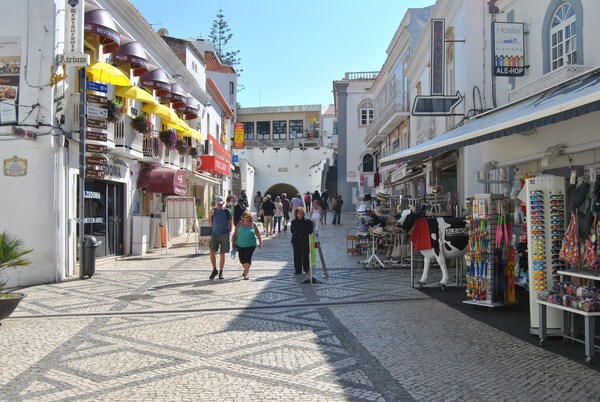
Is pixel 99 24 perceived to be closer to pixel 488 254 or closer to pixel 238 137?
pixel 488 254

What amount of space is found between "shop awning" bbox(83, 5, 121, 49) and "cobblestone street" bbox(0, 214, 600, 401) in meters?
5.76

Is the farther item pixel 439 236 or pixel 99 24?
pixel 99 24

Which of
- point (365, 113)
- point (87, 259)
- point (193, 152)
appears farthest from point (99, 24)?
point (365, 113)

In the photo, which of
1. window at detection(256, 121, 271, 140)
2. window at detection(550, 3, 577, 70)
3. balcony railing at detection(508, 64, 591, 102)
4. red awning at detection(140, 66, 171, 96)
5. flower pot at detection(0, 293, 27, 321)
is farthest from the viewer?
window at detection(256, 121, 271, 140)

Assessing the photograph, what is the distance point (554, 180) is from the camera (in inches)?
230

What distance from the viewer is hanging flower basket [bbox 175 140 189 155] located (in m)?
19.4

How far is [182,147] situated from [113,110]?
652 centimetres

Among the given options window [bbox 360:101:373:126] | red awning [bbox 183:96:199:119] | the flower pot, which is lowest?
the flower pot

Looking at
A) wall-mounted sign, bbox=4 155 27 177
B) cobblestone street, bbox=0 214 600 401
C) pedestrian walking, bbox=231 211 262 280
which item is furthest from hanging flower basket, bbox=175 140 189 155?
cobblestone street, bbox=0 214 600 401

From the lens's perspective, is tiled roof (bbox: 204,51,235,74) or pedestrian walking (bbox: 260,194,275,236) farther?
tiled roof (bbox: 204,51,235,74)

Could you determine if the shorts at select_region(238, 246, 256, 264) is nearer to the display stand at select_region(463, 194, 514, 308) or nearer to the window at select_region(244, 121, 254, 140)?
the display stand at select_region(463, 194, 514, 308)

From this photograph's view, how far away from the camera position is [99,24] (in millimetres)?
12102

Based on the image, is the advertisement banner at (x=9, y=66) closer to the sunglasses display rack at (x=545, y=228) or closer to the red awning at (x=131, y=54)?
the red awning at (x=131, y=54)

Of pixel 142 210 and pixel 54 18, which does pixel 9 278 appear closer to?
pixel 54 18
